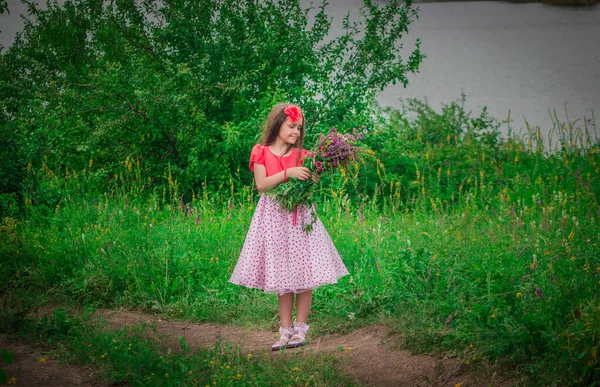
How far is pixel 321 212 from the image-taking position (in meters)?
7.71

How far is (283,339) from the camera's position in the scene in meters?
4.54

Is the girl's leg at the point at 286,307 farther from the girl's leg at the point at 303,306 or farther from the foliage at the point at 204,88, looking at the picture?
the foliage at the point at 204,88

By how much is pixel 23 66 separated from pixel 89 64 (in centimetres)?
110

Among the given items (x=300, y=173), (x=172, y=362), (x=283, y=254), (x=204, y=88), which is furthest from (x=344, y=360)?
(x=204, y=88)

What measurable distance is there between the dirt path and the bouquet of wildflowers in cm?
89

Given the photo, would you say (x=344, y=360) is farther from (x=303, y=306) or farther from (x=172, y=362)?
(x=172, y=362)

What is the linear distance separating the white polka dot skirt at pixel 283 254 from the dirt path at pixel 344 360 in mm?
461

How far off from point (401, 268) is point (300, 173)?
125 centimetres

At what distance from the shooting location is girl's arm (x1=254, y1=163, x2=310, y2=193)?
4363mm

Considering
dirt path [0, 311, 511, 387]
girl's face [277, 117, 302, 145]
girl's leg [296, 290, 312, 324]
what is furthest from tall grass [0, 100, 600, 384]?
girl's face [277, 117, 302, 145]

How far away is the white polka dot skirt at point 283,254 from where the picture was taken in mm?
4508

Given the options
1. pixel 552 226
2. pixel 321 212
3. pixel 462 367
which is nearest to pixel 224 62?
pixel 321 212

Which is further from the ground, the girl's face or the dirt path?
the girl's face

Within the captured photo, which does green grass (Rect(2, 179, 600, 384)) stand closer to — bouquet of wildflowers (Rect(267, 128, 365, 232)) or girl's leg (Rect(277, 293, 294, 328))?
girl's leg (Rect(277, 293, 294, 328))
